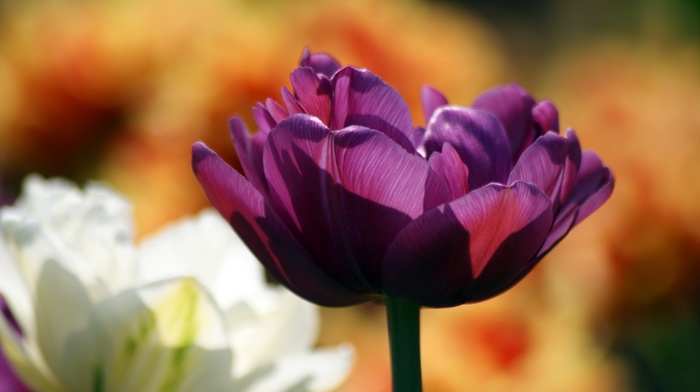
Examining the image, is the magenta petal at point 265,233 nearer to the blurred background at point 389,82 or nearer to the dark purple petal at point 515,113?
the dark purple petal at point 515,113

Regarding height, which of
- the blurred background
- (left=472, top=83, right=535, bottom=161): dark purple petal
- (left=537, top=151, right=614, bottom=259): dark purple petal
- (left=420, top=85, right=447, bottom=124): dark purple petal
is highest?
(left=420, top=85, right=447, bottom=124): dark purple petal

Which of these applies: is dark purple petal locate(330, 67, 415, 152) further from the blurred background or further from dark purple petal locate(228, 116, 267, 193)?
the blurred background

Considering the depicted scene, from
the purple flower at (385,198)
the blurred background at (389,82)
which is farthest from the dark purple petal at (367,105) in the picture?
the blurred background at (389,82)

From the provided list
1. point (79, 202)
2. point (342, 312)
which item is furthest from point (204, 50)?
point (79, 202)

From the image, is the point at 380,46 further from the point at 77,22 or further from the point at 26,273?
the point at 26,273

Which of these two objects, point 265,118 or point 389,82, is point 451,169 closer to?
point 265,118

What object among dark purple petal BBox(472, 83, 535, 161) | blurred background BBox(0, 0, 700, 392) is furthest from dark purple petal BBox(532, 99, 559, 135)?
blurred background BBox(0, 0, 700, 392)
